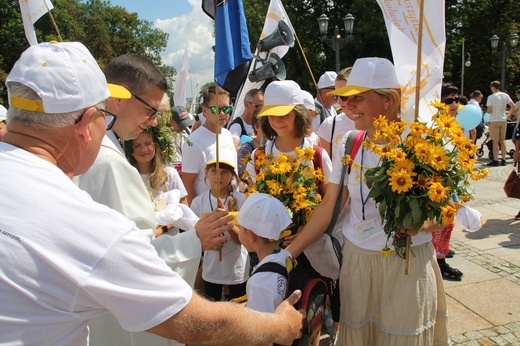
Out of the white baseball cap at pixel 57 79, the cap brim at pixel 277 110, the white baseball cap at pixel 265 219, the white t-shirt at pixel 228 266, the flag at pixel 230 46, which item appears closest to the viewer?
the white baseball cap at pixel 57 79

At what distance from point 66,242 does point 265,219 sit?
1445 mm

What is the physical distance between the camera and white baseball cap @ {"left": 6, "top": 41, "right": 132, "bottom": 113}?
1264 mm

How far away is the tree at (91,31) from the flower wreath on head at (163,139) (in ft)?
87.9

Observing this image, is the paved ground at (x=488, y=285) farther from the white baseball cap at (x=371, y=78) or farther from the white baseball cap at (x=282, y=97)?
the white baseball cap at (x=371, y=78)

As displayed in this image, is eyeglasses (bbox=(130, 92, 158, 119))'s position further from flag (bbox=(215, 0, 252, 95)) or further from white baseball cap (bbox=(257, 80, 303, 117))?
white baseball cap (bbox=(257, 80, 303, 117))

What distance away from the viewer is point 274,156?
3.37m

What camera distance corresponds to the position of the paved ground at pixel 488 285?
3.63 meters

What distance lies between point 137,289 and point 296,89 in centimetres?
260

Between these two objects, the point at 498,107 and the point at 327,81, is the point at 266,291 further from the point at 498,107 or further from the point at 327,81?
the point at 498,107

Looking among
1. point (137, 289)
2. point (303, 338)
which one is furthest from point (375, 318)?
point (137, 289)

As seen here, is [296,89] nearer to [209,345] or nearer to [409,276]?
[409,276]

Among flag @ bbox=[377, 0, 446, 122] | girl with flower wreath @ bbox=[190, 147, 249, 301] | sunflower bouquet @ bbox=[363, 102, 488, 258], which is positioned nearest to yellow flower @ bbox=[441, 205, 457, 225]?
sunflower bouquet @ bbox=[363, 102, 488, 258]

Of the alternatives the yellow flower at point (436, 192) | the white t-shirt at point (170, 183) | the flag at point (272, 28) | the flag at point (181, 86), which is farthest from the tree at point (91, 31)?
the yellow flower at point (436, 192)

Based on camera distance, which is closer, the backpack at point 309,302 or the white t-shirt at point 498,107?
the backpack at point 309,302
